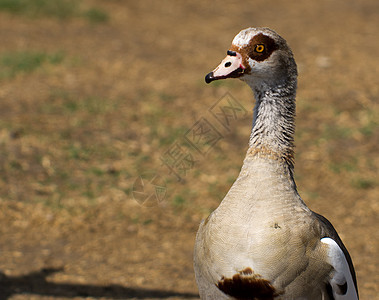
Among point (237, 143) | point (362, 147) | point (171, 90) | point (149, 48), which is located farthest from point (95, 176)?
point (149, 48)

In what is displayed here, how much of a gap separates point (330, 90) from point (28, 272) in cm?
660

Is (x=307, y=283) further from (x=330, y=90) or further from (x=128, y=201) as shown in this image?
(x=330, y=90)

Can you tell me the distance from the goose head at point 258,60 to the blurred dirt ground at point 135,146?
270 centimetres

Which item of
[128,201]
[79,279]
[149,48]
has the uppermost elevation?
[149,48]

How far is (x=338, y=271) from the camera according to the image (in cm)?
358

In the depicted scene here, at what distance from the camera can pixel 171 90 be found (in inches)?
412

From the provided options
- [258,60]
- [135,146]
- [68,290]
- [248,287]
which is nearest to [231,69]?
[258,60]

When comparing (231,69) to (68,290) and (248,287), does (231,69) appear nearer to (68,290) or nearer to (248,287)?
(248,287)

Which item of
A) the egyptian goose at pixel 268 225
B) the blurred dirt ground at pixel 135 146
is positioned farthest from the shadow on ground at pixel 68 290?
the egyptian goose at pixel 268 225

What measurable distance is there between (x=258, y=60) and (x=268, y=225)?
39.4 inches

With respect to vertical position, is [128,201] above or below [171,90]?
below

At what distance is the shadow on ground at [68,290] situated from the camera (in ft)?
18.2

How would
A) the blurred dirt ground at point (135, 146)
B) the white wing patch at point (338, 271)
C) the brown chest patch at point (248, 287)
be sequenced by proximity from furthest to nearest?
the blurred dirt ground at point (135, 146)
the white wing patch at point (338, 271)
the brown chest patch at point (248, 287)

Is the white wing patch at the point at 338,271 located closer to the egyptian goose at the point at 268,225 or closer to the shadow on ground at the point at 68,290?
the egyptian goose at the point at 268,225
